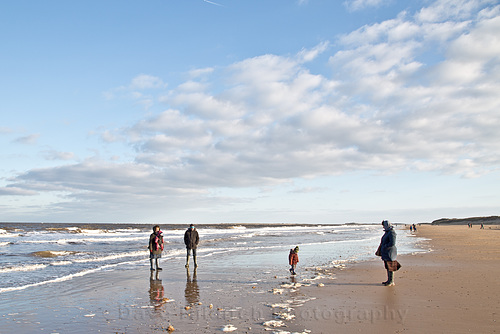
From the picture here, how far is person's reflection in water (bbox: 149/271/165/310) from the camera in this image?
31.1 ft

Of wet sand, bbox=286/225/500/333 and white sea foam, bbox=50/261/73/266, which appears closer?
wet sand, bbox=286/225/500/333

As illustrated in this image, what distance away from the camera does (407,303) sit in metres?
8.79

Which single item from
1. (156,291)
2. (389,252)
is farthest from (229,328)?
(389,252)

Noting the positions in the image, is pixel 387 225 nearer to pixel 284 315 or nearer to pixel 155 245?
pixel 284 315

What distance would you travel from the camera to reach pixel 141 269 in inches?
651

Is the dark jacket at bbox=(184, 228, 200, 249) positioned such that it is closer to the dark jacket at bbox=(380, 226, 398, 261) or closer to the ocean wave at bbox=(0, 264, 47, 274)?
the ocean wave at bbox=(0, 264, 47, 274)

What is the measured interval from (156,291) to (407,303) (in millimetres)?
7159

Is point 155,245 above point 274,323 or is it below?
above

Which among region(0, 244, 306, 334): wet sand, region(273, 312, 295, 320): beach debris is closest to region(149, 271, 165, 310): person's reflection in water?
region(0, 244, 306, 334): wet sand

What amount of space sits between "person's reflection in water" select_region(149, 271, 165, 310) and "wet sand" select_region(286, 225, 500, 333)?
3769 mm

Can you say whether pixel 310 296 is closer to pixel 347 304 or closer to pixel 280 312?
pixel 347 304

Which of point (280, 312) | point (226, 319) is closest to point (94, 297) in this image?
point (226, 319)

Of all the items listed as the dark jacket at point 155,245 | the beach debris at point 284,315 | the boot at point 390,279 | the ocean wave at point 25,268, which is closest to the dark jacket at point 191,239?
the dark jacket at point 155,245

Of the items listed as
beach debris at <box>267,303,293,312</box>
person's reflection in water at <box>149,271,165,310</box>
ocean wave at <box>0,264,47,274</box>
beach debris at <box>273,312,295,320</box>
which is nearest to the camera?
beach debris at <box>273,312,295,320</box>
